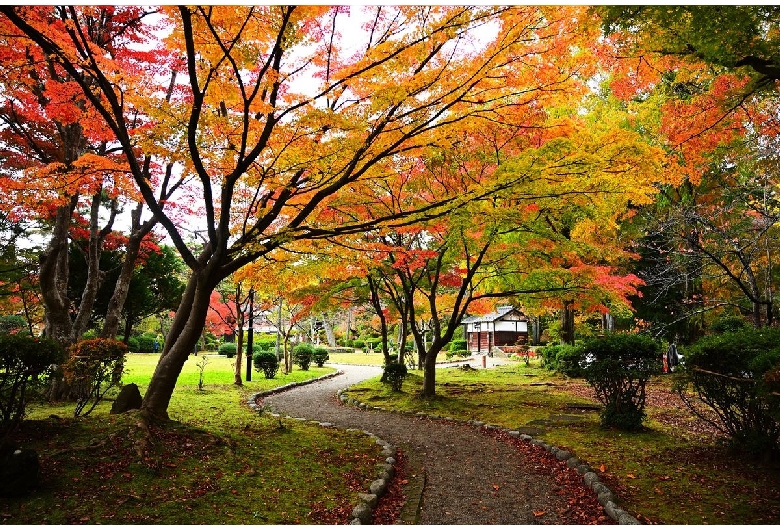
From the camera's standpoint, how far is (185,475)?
13.8ft

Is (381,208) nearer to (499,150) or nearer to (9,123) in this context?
(499,150)

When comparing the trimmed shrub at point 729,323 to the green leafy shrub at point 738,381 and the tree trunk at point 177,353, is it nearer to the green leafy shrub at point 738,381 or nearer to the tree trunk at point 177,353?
the green leafy shrub at point 738,381

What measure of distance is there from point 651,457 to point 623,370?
1.50 meters

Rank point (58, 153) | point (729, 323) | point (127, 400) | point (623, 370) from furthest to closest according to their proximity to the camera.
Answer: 1. point (729, 323)
2. point (58, 153)
3. point (623, 370)
4. point (127, 400)

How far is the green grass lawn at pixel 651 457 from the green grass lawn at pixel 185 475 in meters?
2.75

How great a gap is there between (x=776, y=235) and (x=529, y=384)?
24.6 feet

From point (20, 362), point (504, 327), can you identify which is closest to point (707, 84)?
point (20, 362)

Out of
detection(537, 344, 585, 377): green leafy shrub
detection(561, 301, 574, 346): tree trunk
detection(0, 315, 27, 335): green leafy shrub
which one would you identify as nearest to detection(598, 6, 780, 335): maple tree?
detection(537, 344, 585, 377): green leafy shrub

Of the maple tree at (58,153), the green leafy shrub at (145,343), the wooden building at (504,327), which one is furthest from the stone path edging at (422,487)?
the green leafy shrub at (145,343)

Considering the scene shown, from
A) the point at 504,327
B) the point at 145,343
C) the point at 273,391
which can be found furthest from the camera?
the point at 504,327

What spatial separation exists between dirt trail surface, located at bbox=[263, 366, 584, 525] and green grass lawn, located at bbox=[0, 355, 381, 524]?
73 cm

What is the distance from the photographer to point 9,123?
26.6 ft

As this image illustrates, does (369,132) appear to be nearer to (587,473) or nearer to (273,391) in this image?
(587,473)

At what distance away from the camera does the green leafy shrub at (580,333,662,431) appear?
21.2 ft
